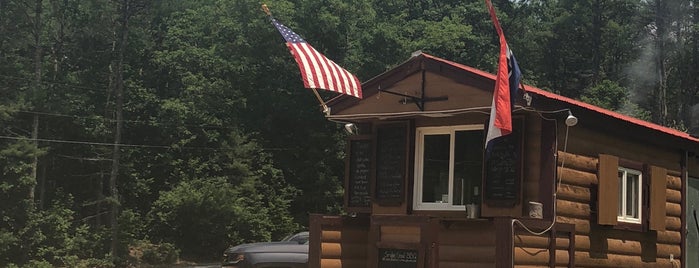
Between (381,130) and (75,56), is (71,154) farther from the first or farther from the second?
(381,130)

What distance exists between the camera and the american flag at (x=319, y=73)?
8352 mm

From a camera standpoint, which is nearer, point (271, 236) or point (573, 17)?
point (271, 236)

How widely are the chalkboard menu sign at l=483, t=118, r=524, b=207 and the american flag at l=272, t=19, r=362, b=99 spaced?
5.46ft

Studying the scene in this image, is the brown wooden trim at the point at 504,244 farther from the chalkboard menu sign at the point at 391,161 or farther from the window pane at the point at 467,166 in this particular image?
the chalkboard menu sign at the point at 391,161

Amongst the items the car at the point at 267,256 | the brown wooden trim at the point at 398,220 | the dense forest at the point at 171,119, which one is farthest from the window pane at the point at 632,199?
the dense forest at the point at 171,119

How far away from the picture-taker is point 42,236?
26.6m

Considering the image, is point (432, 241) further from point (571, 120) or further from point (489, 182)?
point (571, 120)

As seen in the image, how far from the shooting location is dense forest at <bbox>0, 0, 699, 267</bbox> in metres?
28.7

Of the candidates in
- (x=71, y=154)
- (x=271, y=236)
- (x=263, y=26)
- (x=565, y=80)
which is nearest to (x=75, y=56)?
(x=71, y=154)

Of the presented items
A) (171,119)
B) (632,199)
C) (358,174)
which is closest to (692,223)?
(632,199)

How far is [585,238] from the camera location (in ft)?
28.1

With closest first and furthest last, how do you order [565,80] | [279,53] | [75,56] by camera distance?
[75,56]
[279,53]
[565,80]

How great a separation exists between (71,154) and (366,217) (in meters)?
25.3

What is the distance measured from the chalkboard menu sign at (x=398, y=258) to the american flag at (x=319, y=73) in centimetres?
178
